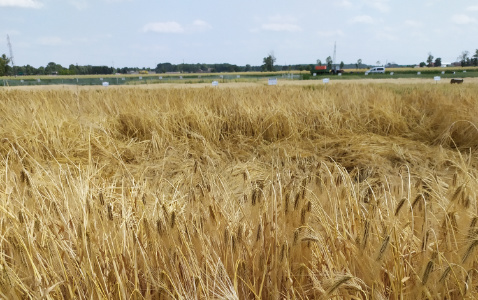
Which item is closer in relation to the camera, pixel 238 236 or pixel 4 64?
pixel 238 236

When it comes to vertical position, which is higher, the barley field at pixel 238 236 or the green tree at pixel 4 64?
the green tree at pixel 4 64

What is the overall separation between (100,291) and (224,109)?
370 centimetres

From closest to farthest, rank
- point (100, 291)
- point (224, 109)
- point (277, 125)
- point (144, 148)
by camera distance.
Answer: point (100, 291), point (144, 148), point (277, 125), point (224, 109)

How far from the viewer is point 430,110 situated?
468 centimetres

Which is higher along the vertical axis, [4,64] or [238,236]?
[4,64]

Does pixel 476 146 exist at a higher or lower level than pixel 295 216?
lower

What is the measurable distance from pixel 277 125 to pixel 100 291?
335cm

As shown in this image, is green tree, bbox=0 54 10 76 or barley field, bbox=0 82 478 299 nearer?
barley field, bbox=0 82 478 299

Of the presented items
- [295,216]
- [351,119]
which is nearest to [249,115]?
[351,119]

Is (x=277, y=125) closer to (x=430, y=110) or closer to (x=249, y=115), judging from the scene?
(x=249, y=115)

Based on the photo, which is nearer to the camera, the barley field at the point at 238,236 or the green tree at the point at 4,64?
the barley field at the point at 238,236

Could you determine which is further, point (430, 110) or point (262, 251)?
point (430, 110)

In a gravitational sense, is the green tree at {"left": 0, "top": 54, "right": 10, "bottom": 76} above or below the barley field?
above

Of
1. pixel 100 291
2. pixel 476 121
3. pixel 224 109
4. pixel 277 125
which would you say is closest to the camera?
pixel 100 291
